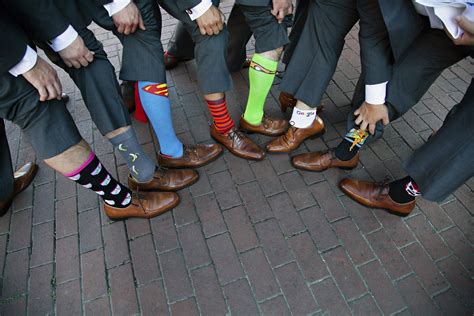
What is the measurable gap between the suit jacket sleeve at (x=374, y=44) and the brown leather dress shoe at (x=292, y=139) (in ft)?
2.06

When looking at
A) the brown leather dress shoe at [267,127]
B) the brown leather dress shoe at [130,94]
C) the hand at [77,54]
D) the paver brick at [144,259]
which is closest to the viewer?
the hand at [77,54]

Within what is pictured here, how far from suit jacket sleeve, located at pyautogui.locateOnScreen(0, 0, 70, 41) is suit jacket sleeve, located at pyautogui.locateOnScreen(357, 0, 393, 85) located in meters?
1.38

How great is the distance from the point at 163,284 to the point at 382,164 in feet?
5.46

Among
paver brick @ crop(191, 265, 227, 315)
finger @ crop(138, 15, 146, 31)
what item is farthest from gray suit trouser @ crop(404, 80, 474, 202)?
finger @ crop(138, 15, 146, 31)

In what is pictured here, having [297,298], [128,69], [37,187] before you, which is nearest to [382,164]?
[297,298]

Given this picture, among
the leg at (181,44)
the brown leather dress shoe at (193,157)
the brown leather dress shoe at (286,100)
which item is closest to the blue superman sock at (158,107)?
the brown leather dress shoe at (193,157)

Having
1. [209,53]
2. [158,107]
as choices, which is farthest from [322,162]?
[158,107]

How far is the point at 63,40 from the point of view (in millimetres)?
1374

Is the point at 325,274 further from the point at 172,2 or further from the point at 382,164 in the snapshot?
the point at 172,2

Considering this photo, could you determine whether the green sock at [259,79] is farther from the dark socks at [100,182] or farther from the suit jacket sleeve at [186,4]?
the dark socks at [100,182]

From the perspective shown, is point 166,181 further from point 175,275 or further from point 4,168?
point 4,168

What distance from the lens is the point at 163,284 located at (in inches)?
66.5

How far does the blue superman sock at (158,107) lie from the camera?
5.81 ft

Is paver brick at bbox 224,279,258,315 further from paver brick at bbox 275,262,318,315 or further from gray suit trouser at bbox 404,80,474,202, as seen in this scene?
gray suit trouser at bbox 404,80,474,202
